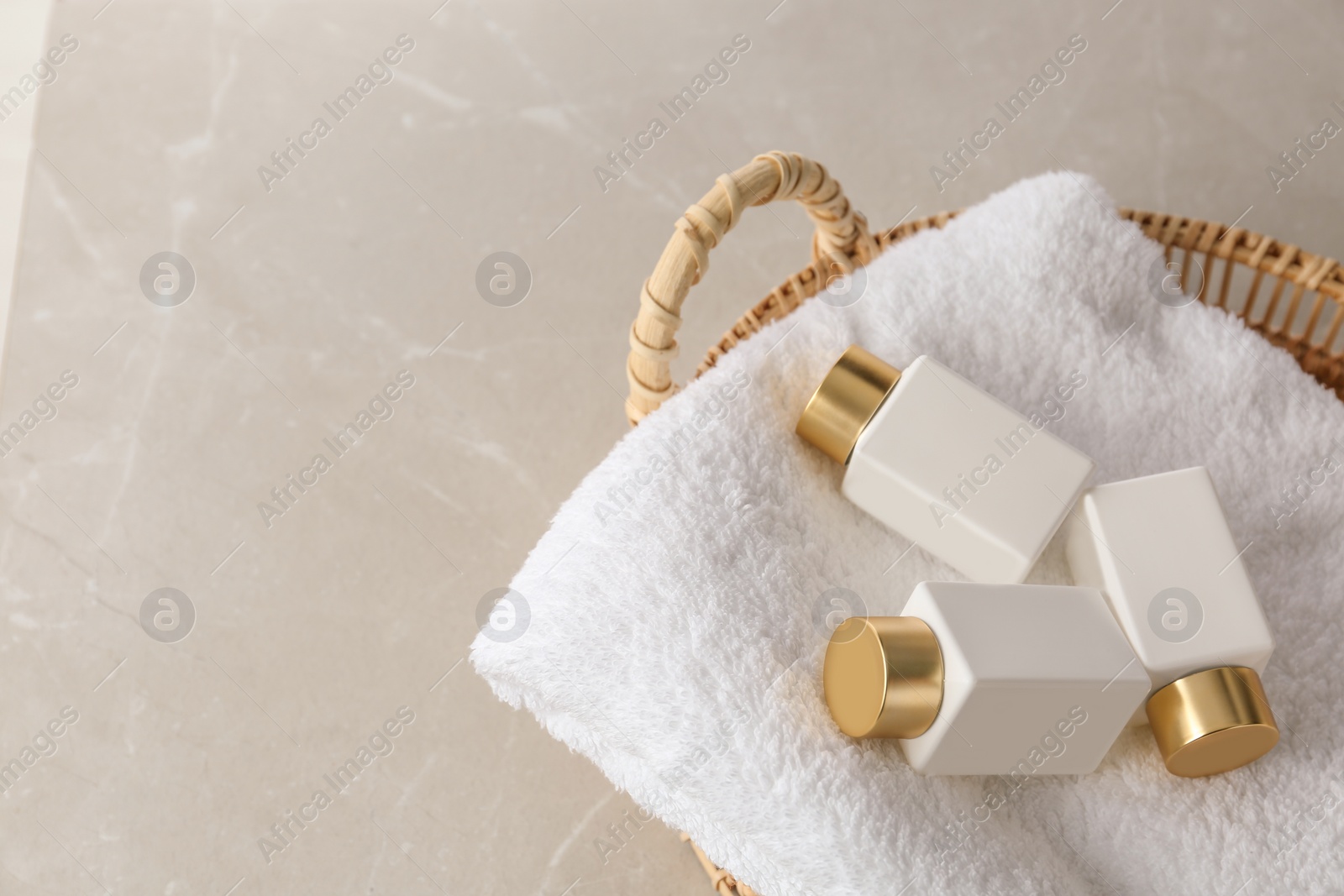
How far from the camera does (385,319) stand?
35.4 inches

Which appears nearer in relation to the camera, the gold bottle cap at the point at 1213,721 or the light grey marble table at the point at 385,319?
the gold bottle cap at the point at 1213,721

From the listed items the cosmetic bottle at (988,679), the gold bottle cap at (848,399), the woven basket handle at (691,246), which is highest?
the woven basket handle at (691,246)

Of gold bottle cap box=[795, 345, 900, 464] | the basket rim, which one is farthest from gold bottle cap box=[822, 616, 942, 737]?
the basket rim

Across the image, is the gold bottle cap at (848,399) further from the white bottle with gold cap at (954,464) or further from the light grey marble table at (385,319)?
the light grey marble table at (385,319)

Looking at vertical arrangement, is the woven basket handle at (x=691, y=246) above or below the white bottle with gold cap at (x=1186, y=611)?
above

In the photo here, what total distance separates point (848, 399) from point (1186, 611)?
7.8 inches

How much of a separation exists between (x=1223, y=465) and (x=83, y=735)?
0.79 metres

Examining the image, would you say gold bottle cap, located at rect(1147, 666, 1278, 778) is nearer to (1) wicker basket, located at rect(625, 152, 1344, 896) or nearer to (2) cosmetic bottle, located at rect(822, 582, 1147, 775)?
(2) cosmetic bottle, located at rect(822, 582, 1147, 775)

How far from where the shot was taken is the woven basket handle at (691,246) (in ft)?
1.82

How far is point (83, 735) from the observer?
2.43 feet

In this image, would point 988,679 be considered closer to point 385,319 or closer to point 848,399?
point 848,399

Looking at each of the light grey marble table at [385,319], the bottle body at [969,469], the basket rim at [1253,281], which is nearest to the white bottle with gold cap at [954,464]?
the bottle body at [969,469]

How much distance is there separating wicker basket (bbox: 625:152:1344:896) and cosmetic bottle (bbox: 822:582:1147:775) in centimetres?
13

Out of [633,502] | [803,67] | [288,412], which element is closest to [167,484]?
[288,412]
